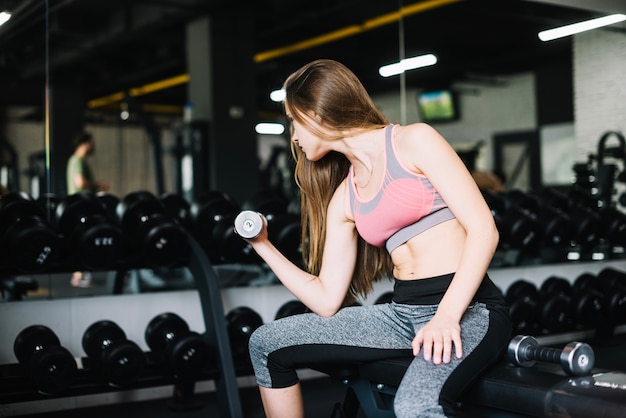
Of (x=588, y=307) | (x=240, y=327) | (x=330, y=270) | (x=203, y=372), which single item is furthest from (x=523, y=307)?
(x=330, y=270)

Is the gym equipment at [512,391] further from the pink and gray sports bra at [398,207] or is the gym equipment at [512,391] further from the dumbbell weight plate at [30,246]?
the dumbbell weight plate at [30,246]

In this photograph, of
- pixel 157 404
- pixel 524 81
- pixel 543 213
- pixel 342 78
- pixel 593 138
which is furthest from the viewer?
pixel 524 81

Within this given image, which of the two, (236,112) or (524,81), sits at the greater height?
(524,81)

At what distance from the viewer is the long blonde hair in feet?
4.78

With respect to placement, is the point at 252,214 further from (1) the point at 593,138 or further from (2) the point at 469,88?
(2) the point at 469,88

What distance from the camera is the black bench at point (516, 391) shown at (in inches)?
50.9

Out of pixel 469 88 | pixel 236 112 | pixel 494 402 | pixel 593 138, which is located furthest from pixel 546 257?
pixel 469 88

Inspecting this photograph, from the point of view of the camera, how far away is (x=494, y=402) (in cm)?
148

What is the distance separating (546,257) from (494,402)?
3077mm

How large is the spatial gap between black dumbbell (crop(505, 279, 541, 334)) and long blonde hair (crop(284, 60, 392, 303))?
5.95ft

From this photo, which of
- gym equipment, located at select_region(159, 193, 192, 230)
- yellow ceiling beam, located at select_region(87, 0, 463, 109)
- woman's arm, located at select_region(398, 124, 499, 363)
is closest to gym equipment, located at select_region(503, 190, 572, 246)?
gym equipment, located at select_region(159, 193, 192, 230)

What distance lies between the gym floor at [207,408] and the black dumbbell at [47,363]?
17.3 inches

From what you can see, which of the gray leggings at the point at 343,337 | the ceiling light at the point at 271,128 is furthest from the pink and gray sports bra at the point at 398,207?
the ceiling light at the point at 271,128

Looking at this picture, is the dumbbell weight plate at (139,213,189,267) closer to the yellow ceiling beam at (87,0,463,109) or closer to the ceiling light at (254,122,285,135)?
the ceiling light at (254,122,285,135)
